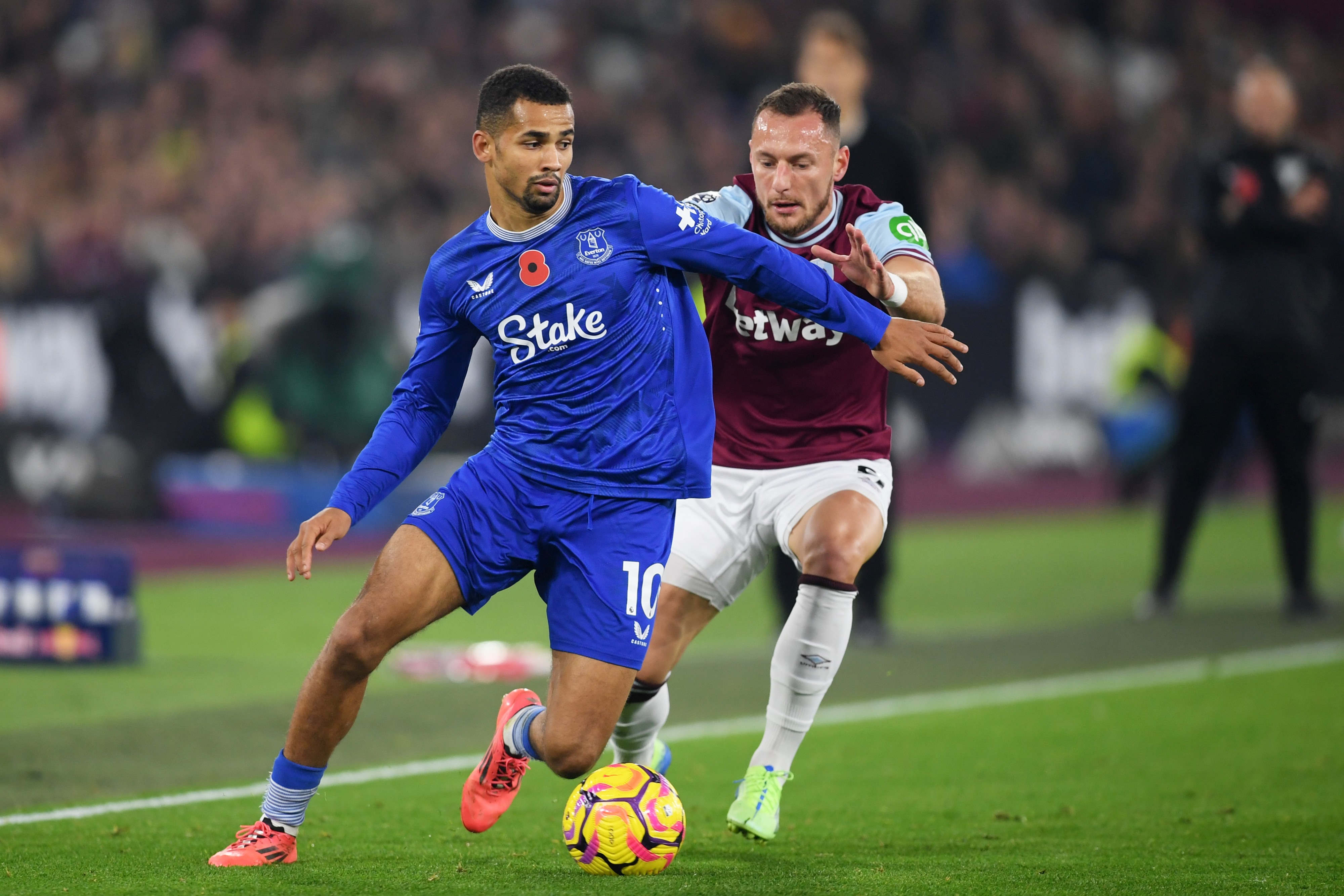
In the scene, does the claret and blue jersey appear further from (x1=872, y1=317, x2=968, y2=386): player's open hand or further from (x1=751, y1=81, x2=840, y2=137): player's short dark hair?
(x1=751, y1=81, x2=840, y2=137): player's short dark hair

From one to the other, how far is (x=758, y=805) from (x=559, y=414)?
125 cm

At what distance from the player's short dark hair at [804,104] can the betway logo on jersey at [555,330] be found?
90 cm

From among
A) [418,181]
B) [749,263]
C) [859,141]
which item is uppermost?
[859,141]

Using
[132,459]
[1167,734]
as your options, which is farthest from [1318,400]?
[132,459]

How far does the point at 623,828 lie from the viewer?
14.5 ft

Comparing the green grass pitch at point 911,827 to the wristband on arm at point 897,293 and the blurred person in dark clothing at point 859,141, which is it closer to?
the blurred person in dark clothing at point 859,141

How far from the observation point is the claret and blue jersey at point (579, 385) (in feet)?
15.1

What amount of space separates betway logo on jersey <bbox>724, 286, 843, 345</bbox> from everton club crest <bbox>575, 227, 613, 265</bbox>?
83 centimetres

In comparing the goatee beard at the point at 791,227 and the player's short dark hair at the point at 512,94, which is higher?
the player's short dark hair at the point at 512,94

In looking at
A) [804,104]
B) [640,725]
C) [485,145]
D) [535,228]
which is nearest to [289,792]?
[640,725]

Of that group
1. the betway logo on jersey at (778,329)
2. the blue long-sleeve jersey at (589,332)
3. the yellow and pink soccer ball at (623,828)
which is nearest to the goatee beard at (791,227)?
the betway logo on jersey at (778,329)

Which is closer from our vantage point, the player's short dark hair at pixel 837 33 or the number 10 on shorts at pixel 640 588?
the number 10 on shorts at pixel 640 588

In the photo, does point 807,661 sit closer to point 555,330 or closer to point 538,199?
point 555,330

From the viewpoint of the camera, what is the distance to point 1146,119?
21469 millimetres
